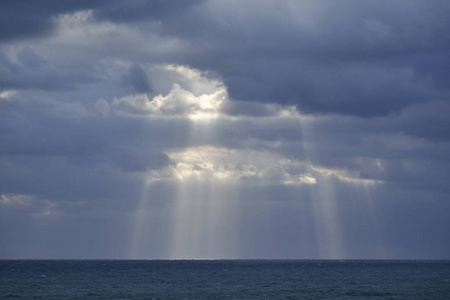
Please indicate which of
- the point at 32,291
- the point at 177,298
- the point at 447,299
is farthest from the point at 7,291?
the point at 447,299

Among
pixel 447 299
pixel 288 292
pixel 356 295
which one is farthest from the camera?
pixel 288 292

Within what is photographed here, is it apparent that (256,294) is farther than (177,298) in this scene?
Yes

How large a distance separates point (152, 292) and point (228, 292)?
44.1ft

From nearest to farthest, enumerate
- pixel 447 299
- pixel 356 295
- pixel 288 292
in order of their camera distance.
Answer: pixel 447 299, pixel 356 295, pixel 288 292

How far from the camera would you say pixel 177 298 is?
318ft

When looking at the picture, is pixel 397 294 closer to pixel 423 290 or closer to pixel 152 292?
pixel 423 290

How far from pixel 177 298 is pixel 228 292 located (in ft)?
47.9

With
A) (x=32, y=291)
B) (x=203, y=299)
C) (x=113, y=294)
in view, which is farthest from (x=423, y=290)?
(x=32, y=291)

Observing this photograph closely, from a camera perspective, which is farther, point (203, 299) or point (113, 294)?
point (113, 294)

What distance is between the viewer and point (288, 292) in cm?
10731

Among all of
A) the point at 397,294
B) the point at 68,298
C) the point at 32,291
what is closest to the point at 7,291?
the point at 32,291

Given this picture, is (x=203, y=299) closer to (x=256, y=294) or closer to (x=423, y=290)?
(x=256, y=294)

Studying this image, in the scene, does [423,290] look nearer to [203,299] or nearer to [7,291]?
[203,299]

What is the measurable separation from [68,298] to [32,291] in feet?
Answer: 59.8
